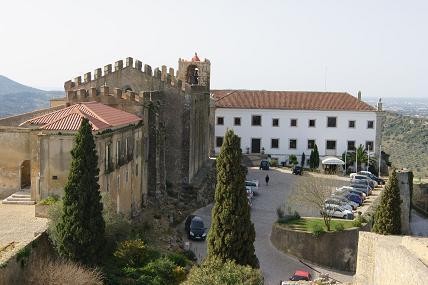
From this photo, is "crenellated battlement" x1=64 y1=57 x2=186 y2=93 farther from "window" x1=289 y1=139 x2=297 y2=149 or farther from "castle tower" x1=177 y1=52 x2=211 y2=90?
"window" x1=289 y1=139 x2=297 y2=149

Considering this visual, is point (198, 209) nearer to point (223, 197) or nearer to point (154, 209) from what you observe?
point (154, 209)

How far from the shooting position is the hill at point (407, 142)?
9488 cm

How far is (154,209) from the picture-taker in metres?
37.6

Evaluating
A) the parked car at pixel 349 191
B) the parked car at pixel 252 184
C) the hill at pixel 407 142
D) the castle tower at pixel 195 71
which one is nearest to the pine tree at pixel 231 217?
the parked car at pixel 349 191

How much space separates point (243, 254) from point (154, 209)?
12654mm

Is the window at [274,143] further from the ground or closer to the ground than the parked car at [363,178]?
→ further from the ground

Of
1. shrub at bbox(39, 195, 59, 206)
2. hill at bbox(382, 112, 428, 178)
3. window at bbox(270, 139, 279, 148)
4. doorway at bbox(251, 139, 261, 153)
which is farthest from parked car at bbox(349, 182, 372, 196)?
hill at bbox(382, 112, 428, 178)

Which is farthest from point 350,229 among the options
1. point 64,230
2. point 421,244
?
point 64,230

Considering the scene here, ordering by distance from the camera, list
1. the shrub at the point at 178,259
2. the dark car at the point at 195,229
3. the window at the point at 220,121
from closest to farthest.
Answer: the shrub at the point at 178,259
the dark car at the point at 195,229
the window at the point at 220,121

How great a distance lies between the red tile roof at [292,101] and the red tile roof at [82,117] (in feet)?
92.9

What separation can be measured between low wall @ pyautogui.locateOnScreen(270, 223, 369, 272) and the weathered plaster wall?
15173 millimetres

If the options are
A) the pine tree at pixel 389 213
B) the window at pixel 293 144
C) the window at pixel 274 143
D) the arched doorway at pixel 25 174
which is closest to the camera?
the arched doorway at pixel 25 174

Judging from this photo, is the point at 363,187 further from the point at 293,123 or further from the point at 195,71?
the point at 195,71

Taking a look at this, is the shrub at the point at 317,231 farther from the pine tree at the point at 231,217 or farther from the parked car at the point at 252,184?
the parked car at the point at 252,184
